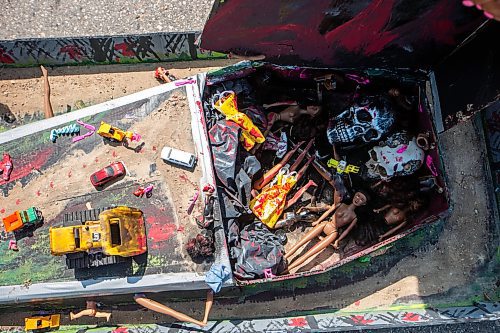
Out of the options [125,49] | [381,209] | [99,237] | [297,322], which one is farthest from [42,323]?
[381,209]

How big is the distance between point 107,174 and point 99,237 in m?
1.01

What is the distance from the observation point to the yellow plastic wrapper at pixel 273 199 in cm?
768

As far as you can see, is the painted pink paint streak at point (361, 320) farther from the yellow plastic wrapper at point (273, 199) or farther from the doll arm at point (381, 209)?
the yellow plastic wrapper at point (273, 199)

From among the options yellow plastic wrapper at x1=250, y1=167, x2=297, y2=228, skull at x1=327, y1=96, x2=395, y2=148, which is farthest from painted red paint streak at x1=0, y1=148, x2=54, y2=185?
skull at x1=327, y1=96, x2=395, y2=148

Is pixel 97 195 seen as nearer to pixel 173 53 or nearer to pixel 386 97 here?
pixel 173 53

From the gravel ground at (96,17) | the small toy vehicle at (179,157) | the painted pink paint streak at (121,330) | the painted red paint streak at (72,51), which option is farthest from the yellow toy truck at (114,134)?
the painted pink paint streak at (121,330)

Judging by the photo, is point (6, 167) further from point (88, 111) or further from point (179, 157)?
point (179, 157)

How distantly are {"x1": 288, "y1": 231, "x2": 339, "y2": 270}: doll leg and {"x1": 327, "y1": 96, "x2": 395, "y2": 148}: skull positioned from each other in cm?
131

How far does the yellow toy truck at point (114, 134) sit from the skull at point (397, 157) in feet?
10.6

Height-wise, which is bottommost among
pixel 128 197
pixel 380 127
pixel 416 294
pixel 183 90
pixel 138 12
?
pixel 416 294

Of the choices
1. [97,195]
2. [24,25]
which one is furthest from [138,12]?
[97,195]

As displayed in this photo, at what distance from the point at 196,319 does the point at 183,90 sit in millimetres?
3134

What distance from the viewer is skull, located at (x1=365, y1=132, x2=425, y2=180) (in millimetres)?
7395

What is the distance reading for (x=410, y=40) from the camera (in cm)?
671
